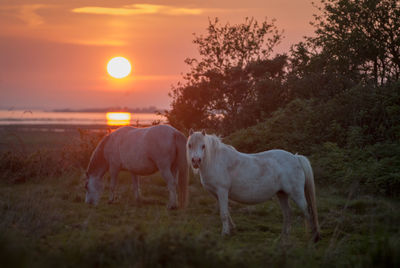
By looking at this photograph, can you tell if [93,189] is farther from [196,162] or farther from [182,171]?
[196,162]

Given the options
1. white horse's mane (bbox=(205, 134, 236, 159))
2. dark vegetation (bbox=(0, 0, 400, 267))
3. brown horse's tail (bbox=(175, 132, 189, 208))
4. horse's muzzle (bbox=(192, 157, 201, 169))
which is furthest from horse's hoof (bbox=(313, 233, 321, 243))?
brown horse's tail (bbox=(175, 132, 189, 208))

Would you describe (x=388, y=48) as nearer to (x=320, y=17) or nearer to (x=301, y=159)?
(x=320, y=17)

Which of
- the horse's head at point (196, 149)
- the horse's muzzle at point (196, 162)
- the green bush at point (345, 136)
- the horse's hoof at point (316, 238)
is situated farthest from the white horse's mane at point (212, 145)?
the green bush at point (345, 136)

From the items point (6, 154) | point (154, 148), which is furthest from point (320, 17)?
point (6, 154)

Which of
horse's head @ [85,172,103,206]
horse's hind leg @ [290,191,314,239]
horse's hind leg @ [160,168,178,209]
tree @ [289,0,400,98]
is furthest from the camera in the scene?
tree @ [289,0,400,98]

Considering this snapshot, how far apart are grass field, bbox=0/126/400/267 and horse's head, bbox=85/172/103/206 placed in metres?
0.37

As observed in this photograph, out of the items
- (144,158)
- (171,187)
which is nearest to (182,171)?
(171,187)

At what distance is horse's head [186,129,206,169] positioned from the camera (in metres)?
7.48

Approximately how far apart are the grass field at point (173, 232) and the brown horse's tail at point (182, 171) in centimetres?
38

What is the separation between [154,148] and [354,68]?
13.4 meters

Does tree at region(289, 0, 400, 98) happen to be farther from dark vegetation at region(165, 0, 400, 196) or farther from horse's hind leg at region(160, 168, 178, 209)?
horse's hind leg at region(160, 168, 178, 209)

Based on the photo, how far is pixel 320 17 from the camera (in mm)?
22031

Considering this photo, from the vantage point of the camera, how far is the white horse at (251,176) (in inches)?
301

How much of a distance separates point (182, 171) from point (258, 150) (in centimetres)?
652
